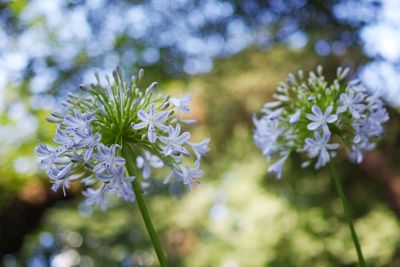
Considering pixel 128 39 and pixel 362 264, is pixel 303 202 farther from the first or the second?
pixel 362 264

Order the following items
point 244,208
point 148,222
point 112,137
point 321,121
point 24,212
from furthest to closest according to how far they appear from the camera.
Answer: point 24,212 < point 244,208 < point 321,121 < point 112,137 < point 148,222

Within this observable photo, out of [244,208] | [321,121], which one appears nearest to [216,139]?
[244,208]

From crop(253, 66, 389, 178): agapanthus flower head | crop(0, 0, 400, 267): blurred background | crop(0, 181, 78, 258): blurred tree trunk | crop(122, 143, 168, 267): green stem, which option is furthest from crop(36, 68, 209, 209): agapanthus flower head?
crop(0, 181, 78, 258): blurred tree trunk

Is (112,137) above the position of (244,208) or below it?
above

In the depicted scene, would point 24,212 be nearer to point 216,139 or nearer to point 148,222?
point 216,139

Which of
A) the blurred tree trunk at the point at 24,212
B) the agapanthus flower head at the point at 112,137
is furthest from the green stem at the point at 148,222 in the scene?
the blurred tree trunk at the point at 24,212

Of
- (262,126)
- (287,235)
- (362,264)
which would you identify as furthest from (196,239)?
(362,264)

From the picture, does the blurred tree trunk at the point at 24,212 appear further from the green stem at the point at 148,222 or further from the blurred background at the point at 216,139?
the green stem at the point at 148,222

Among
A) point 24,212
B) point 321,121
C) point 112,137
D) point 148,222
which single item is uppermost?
point 24,212
